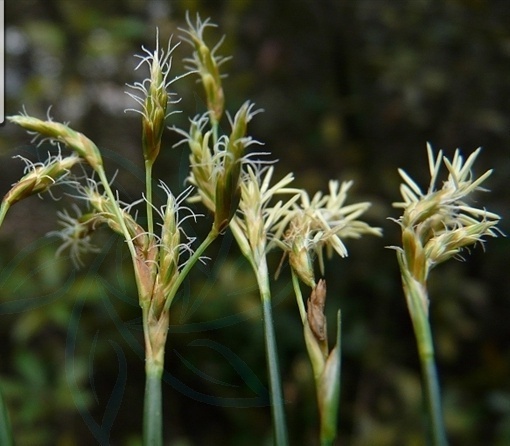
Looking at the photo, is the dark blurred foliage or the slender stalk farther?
the dark blurred foliage

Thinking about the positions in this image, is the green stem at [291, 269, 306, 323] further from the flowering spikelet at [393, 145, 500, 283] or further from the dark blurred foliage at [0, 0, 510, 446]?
the dark blurred foliage at [0, 0, 510, 446]

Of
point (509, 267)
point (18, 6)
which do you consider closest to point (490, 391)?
point (509, 267)

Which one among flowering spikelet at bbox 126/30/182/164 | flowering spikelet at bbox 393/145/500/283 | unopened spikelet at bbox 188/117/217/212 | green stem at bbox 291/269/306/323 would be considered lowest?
green stem at bbox 291/269/306/323

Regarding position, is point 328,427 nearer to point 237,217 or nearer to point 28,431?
point 237,217

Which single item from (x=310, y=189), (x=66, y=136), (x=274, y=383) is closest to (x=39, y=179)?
(x=66, y=136)

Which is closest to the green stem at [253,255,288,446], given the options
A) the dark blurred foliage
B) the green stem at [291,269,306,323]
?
the green stem at [291,269,306,323]
